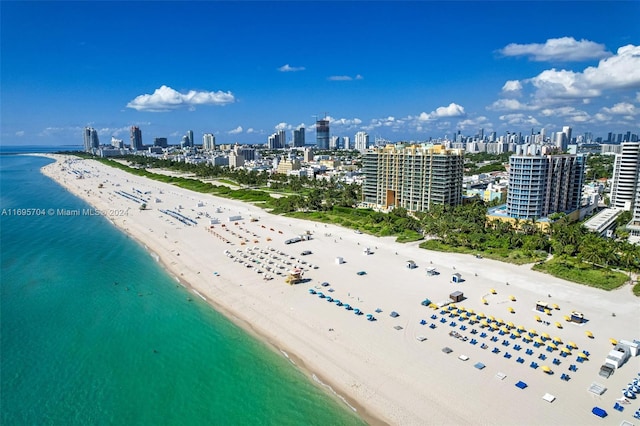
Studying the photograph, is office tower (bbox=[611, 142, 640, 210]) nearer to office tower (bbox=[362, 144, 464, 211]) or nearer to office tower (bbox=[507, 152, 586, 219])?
office tower (bbox=[507, 152, 586, 219])

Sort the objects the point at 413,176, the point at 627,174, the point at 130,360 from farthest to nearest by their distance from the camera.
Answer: the point at 627,174, the point at 413,176, the point at 130,360

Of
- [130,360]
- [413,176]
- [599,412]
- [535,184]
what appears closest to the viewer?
[599,412]

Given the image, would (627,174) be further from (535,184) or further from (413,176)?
(413,176)

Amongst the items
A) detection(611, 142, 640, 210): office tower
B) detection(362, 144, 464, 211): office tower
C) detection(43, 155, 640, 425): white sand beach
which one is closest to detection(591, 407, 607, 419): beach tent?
detection(43, 155, 640, 425): white sand beach

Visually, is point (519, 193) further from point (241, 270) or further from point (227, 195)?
point (227, 195)

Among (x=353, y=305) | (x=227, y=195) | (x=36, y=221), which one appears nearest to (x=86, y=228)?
(x=36, y=221)

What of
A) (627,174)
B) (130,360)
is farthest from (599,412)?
(627,174)

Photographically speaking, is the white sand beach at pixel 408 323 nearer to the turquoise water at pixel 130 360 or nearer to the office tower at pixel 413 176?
the turquoise water at pixel 130 360
